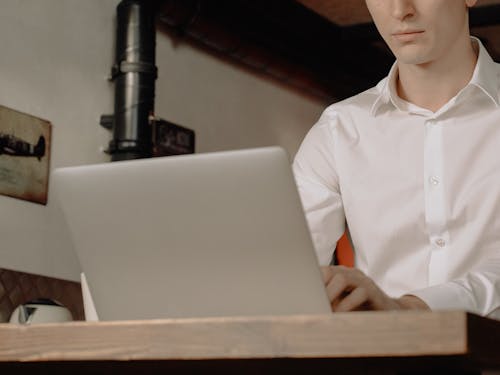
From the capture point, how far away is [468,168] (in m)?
2.09

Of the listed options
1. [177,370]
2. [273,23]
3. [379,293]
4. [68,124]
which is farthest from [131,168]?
[273,23]

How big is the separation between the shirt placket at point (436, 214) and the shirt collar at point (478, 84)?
0.49 ft

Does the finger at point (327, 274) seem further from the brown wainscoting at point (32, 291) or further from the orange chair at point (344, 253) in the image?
the orange chair at point (344, 253)

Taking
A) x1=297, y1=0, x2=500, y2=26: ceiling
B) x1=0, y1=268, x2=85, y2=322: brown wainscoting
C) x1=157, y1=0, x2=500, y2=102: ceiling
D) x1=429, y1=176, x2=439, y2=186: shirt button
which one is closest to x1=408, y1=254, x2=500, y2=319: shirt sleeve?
x1=429, y1=176, x2=439, y2=186: shirt button

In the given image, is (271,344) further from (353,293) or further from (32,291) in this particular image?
(32,291)

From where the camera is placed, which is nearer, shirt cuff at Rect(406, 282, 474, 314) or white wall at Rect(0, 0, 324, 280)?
shirt cuff at Rect(406, 282, 474, 314)

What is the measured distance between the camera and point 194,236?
129 cm

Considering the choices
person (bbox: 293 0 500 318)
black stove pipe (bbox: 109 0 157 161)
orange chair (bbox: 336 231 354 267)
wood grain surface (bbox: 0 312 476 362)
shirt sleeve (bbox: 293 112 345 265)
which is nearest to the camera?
wood grain surface (bbox: 0 312 476 362)

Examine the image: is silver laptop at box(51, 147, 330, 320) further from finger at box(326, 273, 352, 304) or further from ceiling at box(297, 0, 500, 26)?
ceiling at box(297, 0, 500, 26)

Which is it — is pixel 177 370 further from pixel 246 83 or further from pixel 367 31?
pixel 367 31

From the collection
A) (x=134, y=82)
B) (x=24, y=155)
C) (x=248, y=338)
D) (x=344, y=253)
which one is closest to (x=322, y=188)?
(x=248, y=338)

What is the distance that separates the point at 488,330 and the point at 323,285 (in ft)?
0.72

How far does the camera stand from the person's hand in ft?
4.38

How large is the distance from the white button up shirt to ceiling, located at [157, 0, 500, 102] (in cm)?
224
